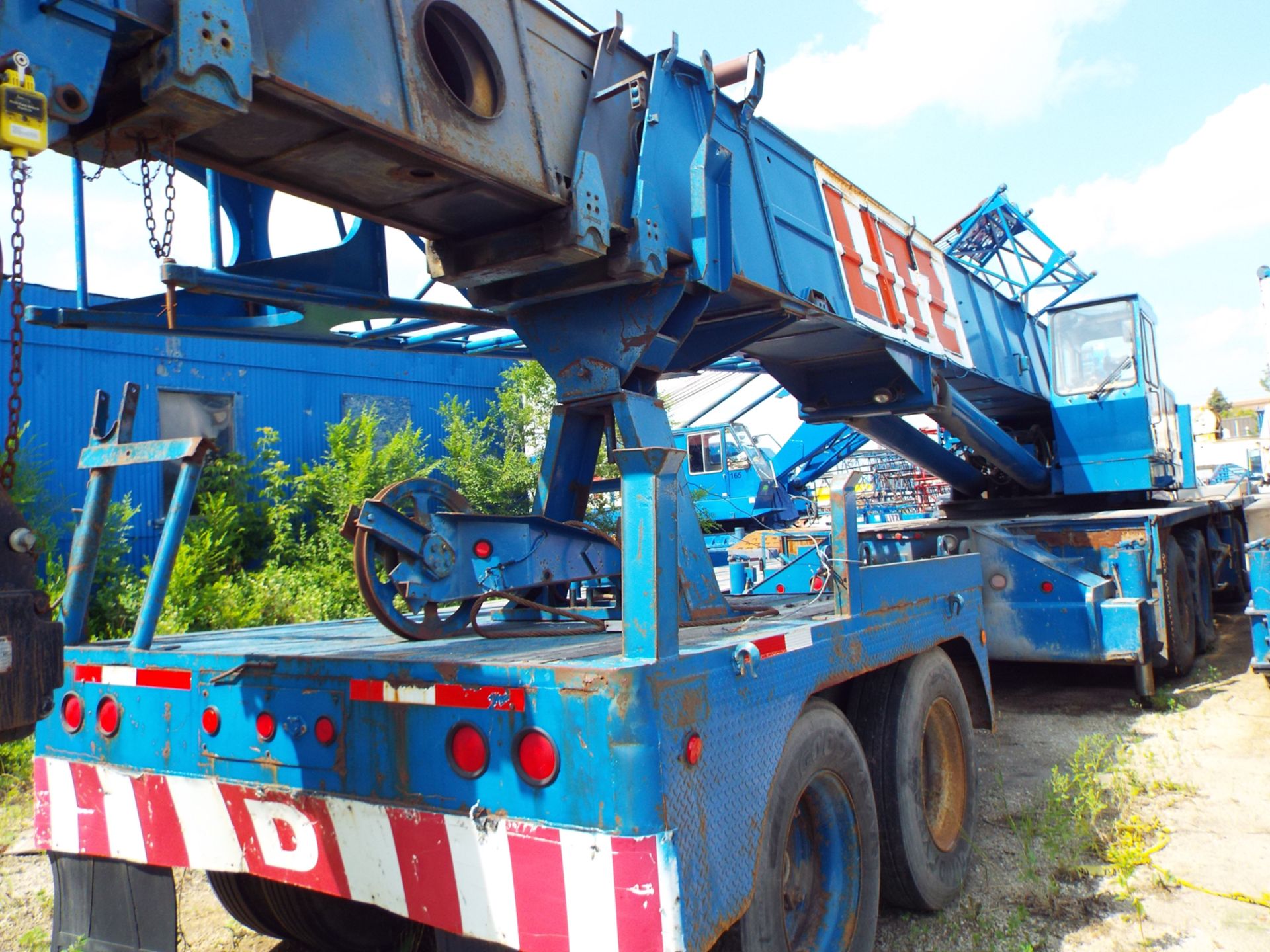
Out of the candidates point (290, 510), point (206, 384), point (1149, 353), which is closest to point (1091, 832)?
point (1149, 353)

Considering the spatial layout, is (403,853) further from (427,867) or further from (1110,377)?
(1110,377)

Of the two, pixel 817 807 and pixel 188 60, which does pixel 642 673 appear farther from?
pixel 188 60

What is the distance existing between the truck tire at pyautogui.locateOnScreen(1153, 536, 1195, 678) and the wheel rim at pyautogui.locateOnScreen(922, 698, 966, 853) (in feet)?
13.8

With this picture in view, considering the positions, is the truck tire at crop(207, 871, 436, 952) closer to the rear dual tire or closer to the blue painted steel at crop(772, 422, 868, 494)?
the rear dual tire

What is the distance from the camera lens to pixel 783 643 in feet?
9.78

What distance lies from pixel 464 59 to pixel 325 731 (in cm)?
216

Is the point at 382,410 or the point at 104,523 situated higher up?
the point at 382,410

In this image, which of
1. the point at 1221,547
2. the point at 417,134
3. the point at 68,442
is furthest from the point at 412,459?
the point at 417,134

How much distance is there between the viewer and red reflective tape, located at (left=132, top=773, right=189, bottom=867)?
3012 millimetres

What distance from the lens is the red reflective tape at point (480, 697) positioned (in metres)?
2.45

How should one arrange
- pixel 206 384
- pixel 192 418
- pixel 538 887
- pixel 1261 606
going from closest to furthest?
1. pixel 538 887
2. pixel 1261 606
3. pixel 192 418
4. pixel 206 384

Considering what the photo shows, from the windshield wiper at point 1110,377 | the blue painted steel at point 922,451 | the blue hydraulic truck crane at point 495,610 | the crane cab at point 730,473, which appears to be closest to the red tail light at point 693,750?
the blue hydraulic truck crane at point 495,610

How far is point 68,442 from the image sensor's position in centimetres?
1144

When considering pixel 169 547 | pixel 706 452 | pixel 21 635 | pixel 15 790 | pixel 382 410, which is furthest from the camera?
pixel 706 452
